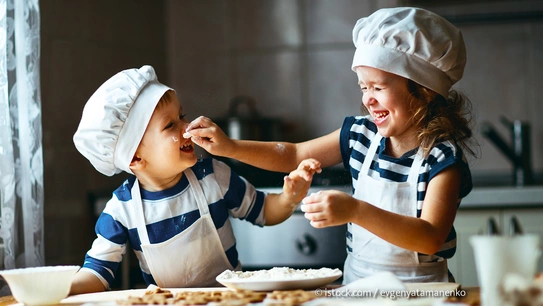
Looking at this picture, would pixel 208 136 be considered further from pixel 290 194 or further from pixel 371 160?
pixel 371 160

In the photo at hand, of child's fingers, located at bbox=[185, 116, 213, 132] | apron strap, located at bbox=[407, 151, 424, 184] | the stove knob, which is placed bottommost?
the stove knob

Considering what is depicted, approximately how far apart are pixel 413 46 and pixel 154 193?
21.5 inches

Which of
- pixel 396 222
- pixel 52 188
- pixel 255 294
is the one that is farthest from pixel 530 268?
pixel 52 188

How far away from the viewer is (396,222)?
99 cm

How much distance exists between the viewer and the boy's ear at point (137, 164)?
1.20m

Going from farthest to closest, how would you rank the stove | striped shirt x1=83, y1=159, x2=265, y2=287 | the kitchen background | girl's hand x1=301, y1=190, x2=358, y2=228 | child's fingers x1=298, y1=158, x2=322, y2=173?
the kitchen background → the stove → striped shirt x1=83, y1=159, x2=265, y2=287 → child's fingers x1=298, y1=158, x2=322, y2=173 → girl's hand x1=301, y1=190, x2=358, y2=228

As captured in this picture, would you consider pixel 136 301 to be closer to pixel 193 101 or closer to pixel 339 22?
pixel 193 101

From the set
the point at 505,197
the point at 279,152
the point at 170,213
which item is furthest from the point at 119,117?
the point at 505,197

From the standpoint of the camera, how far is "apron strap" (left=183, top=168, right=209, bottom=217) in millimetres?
1203

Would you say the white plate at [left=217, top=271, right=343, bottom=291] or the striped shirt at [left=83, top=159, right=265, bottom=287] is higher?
the striped shirt at [left=83, top=159, right=265, bottom=287]

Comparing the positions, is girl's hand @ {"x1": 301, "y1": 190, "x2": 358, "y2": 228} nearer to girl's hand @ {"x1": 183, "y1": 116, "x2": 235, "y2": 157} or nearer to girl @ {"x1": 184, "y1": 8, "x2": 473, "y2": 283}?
girl @ {"x1": 184, "y1": 8, "x2": 473, "y2": 283}

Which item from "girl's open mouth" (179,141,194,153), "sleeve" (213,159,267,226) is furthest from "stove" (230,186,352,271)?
"girl's open mouth" (179,141,194,153)

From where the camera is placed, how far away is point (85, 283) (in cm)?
111

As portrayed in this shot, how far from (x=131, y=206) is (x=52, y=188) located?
462mm
